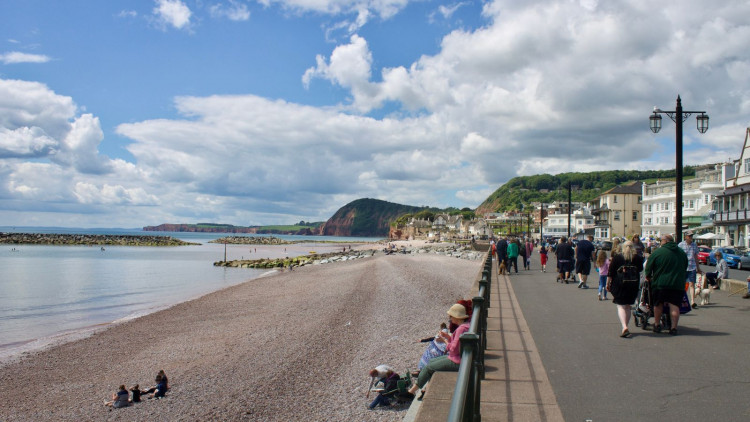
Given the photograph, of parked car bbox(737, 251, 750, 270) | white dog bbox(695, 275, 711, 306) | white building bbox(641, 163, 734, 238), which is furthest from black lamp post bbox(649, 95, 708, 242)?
white building bbox(641, 163, 734, 238)

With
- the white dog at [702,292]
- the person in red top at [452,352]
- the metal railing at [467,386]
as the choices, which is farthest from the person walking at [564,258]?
the metal railing at [467,386]

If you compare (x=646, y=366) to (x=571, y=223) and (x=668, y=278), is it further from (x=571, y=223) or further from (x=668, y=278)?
(x=571, y=223)

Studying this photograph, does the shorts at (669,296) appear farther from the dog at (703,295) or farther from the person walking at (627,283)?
the dog at (703,295)

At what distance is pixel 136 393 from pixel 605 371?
921 centimetres

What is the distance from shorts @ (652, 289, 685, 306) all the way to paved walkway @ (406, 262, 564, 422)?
222cm

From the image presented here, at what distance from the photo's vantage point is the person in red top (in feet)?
20.4

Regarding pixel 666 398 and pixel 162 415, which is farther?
pixel 162 415

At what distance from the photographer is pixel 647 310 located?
8891 mm

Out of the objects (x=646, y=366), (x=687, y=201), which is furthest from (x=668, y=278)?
(x=687, y=201)

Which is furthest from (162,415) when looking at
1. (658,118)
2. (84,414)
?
(658,118)

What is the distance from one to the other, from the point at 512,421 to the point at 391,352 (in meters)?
7.75

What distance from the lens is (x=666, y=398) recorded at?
5.21 m

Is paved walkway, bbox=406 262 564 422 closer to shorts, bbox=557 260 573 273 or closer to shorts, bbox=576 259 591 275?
shorts, bbox=576 259 591 275

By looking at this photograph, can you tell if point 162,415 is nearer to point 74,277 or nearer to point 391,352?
point 391,352
